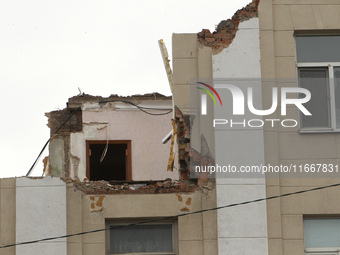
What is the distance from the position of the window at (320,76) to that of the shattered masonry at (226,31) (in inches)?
39.5

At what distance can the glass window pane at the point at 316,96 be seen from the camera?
1867 cm

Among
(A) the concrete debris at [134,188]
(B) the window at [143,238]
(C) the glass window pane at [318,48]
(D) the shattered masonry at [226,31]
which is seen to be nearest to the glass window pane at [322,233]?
(A) the concrete debris at [134,188]

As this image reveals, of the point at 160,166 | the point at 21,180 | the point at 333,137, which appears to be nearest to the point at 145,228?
the point at 21,180

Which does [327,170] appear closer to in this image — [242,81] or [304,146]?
[304,146]

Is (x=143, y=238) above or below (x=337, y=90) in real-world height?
below

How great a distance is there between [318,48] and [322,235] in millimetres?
3469

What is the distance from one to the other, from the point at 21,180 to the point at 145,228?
7.65 ft

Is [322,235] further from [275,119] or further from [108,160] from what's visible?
[108,160]

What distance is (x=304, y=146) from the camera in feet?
60.1

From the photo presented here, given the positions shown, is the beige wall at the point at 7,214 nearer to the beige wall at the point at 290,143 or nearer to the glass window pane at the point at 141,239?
the glass window pane at the point at 141,239

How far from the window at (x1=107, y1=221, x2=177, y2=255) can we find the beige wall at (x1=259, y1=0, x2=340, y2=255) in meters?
1.78

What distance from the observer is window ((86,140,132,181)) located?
3003cm

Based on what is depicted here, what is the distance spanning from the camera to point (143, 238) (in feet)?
59.7

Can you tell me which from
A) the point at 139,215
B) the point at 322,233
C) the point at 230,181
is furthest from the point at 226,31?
the point at 322,233
